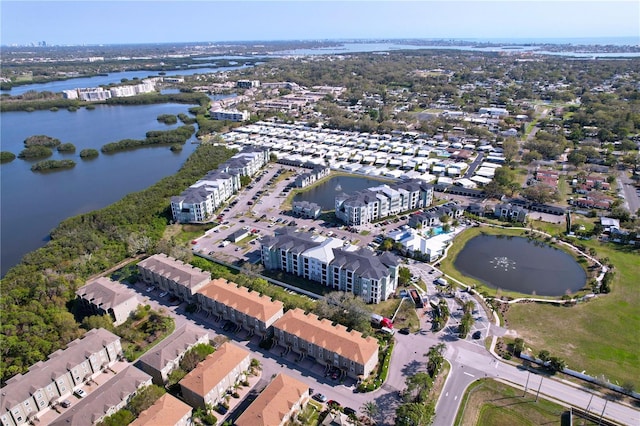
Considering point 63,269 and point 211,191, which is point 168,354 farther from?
point 211,191

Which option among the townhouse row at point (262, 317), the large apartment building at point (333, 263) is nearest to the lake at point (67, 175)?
the townhouse row at point (262, 317)

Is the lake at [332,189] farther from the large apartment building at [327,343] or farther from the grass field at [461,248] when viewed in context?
the large apartment building at [327,343]

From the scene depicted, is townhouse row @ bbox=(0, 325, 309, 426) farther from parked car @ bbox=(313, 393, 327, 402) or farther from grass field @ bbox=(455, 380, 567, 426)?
grass field @ bbox=(455, 380, 567, 426)

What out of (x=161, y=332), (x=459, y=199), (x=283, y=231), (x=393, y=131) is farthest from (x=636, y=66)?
(x=161, y=332)

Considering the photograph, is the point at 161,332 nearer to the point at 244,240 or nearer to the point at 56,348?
the point at 56,348

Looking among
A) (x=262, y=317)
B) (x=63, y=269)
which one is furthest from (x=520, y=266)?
(x=63, y=269)

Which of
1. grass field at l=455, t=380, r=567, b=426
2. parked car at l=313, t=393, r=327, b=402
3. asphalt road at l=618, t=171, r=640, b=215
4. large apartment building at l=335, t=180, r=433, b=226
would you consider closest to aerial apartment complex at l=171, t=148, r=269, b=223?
large apartment building at l=335, t=180, r=433, b=226
